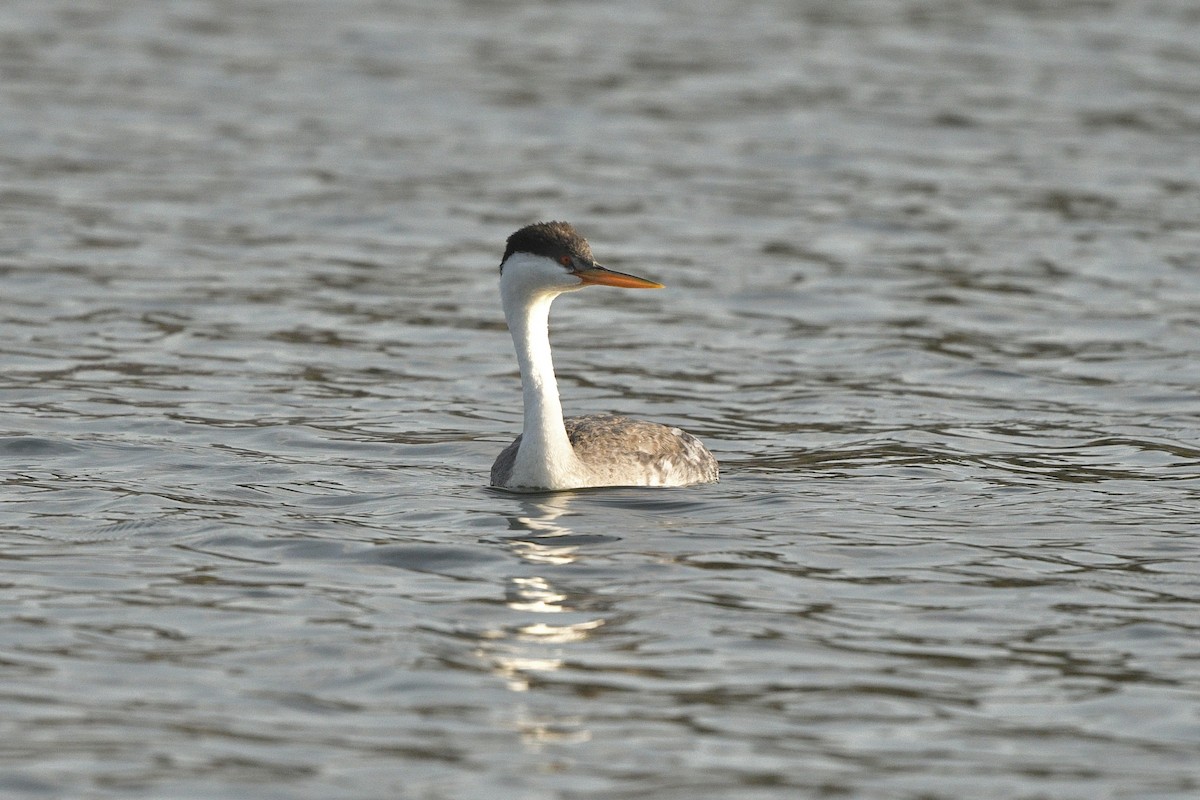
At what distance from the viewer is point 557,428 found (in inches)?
479

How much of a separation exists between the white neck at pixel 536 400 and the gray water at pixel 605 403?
7.8 inches

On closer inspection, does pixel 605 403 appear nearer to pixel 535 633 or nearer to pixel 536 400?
pixel 536 400

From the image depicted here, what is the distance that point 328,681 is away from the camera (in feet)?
28.4

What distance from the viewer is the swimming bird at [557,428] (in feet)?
39.6

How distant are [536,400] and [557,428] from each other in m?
0.21

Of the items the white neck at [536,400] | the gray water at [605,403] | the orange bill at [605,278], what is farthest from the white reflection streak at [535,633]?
the orange bill at [605,278]

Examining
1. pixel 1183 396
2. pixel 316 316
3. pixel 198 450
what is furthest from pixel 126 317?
pixel 1183 396

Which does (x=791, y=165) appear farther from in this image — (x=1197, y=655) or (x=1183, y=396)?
(x=1197, y=655)

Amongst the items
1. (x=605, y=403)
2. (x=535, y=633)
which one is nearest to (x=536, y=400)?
(x=535, y=633)

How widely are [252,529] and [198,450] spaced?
7.43 feet

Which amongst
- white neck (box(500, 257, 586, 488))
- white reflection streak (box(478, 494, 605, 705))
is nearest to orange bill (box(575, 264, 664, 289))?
white neck (box(500, 257, 586, 488))

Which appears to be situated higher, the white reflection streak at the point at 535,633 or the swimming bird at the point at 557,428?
the swimming bird at the point at 557,428

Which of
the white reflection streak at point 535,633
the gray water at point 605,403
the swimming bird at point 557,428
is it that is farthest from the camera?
the swimming bird at point 557,428

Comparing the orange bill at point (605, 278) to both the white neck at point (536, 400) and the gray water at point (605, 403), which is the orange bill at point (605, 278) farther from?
the gray water at point (605, 403)
